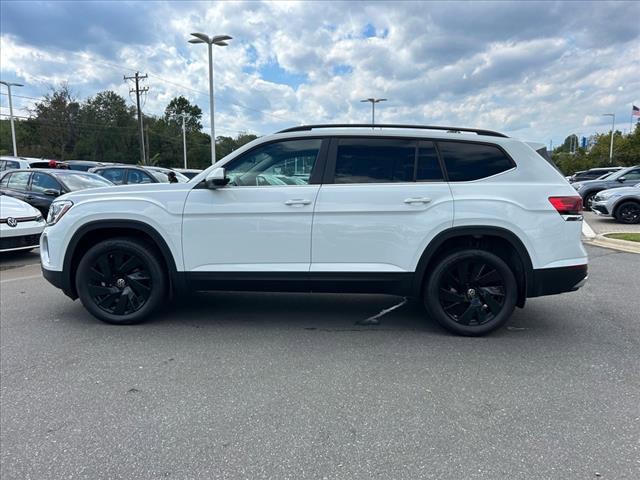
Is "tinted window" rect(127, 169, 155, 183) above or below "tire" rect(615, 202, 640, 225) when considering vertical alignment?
above

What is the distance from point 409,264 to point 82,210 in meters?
3.08

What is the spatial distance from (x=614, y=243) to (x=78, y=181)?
1169 cm

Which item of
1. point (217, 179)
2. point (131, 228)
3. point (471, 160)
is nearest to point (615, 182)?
point (471, 160)

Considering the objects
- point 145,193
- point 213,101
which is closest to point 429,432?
point 145,193

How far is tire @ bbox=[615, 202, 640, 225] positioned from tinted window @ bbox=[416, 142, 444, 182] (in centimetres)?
1170

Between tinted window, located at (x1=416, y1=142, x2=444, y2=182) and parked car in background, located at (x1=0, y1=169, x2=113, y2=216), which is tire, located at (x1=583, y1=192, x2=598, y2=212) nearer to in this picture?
tinted window, located at (x1=416, y1=142, x2=444, y2=182)

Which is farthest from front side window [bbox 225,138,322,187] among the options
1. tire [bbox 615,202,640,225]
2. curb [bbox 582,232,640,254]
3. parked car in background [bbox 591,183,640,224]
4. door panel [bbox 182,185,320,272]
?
tire [bbox 615,202,640,225]

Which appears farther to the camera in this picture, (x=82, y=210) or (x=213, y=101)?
(x=213, y=101)

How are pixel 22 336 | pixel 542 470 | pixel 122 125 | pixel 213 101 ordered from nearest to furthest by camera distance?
pixel 542 470 → pixel 22 336 → pixel 213 101 → pixel 122 125

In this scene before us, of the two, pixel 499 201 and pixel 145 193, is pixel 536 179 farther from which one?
pixel 145 193

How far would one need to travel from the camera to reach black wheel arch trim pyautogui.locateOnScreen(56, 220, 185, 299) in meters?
4.16

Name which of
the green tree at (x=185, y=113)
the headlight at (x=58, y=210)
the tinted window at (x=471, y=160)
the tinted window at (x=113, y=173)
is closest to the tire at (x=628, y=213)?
the tinted window at (x=471, y=160)

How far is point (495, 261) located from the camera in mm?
3979

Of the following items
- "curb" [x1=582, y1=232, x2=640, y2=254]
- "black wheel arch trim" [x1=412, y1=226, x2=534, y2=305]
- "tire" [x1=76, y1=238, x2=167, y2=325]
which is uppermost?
"black wheel arch trim" [x1=412, y1=226, x2=534, y2=305]
